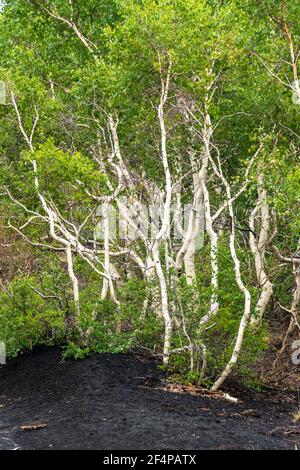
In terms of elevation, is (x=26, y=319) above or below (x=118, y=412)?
above

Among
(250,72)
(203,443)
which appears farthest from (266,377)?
(250,72)

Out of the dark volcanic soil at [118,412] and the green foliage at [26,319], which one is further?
the green foliage at [26,319]

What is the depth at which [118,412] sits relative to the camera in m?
8.68

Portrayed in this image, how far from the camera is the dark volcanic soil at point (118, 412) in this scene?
24.5 feet

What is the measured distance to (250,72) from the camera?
44.3ft

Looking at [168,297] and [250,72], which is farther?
[250,72]

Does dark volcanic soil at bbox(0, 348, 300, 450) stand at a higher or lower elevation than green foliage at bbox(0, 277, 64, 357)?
lower

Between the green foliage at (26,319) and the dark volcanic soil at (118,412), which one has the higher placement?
the green foliage at (26,319)

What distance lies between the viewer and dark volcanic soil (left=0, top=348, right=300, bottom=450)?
24.5ft

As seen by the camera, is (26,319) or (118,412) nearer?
(118,412)

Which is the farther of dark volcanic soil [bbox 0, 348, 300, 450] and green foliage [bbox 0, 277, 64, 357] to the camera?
green foliage [bbox 0, 277, 64, 357]

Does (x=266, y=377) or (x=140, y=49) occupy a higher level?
(x=140, y=49)
